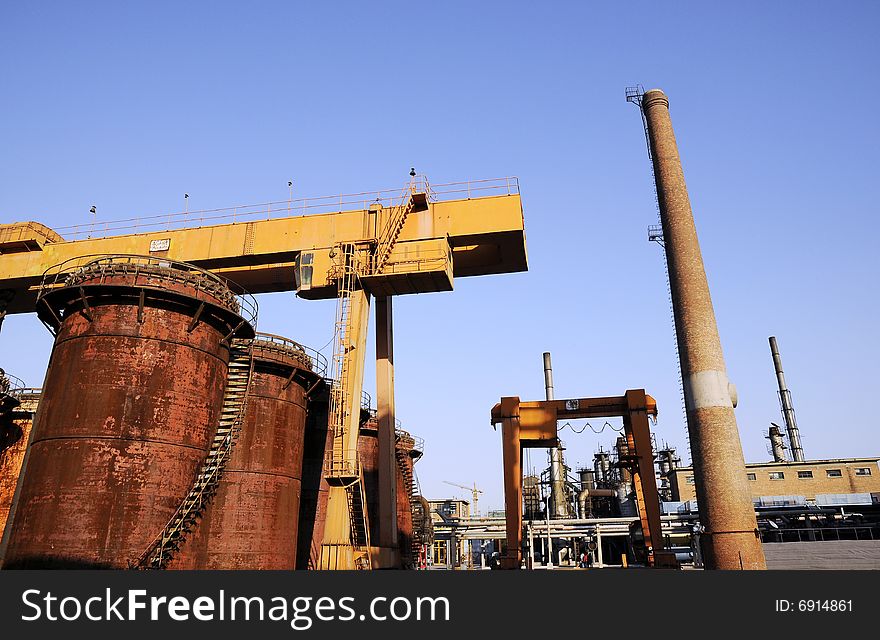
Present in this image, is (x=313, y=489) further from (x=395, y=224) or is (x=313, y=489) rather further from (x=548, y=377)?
(x=548, y=377)

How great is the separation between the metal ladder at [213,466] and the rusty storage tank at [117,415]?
0.22 m

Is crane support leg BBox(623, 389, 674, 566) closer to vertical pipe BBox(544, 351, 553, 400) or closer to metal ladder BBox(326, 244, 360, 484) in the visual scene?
metal ladder BBox(326, 244, 360, 484)

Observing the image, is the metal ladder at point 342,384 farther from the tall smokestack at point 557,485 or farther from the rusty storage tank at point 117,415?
the tall smokestack at point 557,485

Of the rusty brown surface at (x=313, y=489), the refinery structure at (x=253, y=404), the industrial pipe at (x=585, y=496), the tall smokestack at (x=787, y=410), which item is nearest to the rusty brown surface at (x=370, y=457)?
the refinery structure at (x=253, y=404)

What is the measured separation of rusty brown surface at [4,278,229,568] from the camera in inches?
512

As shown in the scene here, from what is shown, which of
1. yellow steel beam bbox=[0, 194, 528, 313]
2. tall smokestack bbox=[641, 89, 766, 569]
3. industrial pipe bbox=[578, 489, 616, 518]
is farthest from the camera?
industrial pipe bbox=[578, 489, 616, 518]

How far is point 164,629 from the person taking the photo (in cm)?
656

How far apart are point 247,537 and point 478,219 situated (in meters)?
11.3

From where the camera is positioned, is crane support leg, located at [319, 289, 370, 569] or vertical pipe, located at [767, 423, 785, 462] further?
vertical pipe, located at [767, 423, 785, 462]

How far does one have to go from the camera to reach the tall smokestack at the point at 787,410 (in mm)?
50031

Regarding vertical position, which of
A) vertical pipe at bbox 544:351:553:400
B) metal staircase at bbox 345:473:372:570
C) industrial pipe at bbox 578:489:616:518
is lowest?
metal staircase at bbox 345:473:372:570

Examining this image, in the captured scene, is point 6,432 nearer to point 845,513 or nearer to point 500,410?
point 500,410

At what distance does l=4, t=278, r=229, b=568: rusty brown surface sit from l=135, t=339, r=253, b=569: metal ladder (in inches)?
10.0

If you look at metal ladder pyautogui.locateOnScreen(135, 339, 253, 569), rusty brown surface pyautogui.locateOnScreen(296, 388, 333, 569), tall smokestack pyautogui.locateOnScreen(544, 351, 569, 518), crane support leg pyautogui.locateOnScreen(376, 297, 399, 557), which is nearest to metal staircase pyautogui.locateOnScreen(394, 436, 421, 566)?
rusty brown surface pyautogui.locateOnScreen(296, 388, 333, 569)
